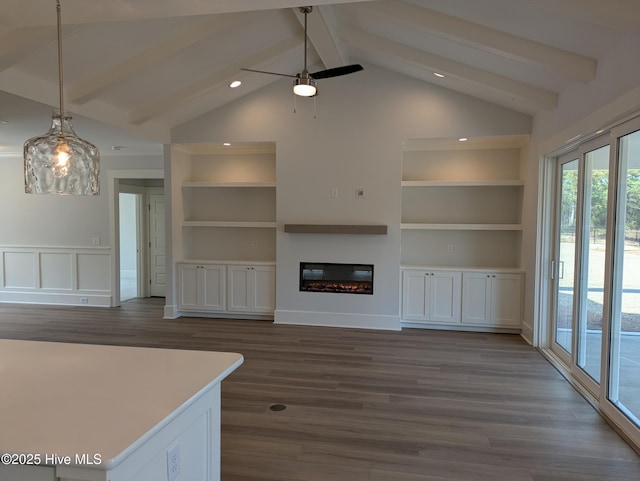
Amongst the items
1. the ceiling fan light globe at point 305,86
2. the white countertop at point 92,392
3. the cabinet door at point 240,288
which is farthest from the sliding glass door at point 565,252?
the cabinet door at point 240,288

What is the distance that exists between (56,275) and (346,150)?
573 centimetres

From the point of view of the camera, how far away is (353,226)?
5.72 meters

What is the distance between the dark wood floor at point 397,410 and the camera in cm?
261

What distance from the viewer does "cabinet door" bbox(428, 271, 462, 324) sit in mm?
5750

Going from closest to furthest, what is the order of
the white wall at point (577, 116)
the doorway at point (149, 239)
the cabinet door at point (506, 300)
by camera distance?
the white wall at point (577, 116)
the cabinet door at point (506, 300)
the doorway at point (149, 239)

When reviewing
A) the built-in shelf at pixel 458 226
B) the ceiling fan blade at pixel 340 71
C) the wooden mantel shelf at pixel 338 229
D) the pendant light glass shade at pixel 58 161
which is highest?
the ceiling fan blade at pixel 340 71

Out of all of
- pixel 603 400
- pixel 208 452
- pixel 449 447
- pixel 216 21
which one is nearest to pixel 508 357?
pixel 603 400

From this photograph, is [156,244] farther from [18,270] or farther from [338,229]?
[338,229]

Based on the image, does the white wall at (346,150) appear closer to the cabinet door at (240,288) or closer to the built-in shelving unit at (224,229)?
the built-in shelving unit at (224,229)

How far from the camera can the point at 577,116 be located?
12.8ft

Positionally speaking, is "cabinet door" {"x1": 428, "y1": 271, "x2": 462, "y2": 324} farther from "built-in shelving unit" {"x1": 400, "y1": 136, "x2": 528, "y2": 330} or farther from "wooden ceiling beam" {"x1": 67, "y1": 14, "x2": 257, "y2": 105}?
"wooden ceiling beam" {"x1": 67, "y1": 14, "x2": 257, "y2": 105}

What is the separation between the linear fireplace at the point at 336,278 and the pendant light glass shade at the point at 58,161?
4.18 m

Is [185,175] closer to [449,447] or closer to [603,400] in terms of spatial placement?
[449,447]

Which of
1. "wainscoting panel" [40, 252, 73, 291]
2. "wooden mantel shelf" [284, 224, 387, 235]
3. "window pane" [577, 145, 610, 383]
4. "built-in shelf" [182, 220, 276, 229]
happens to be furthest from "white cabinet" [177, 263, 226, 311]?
"window pane" [577, 145, 610, 383]
